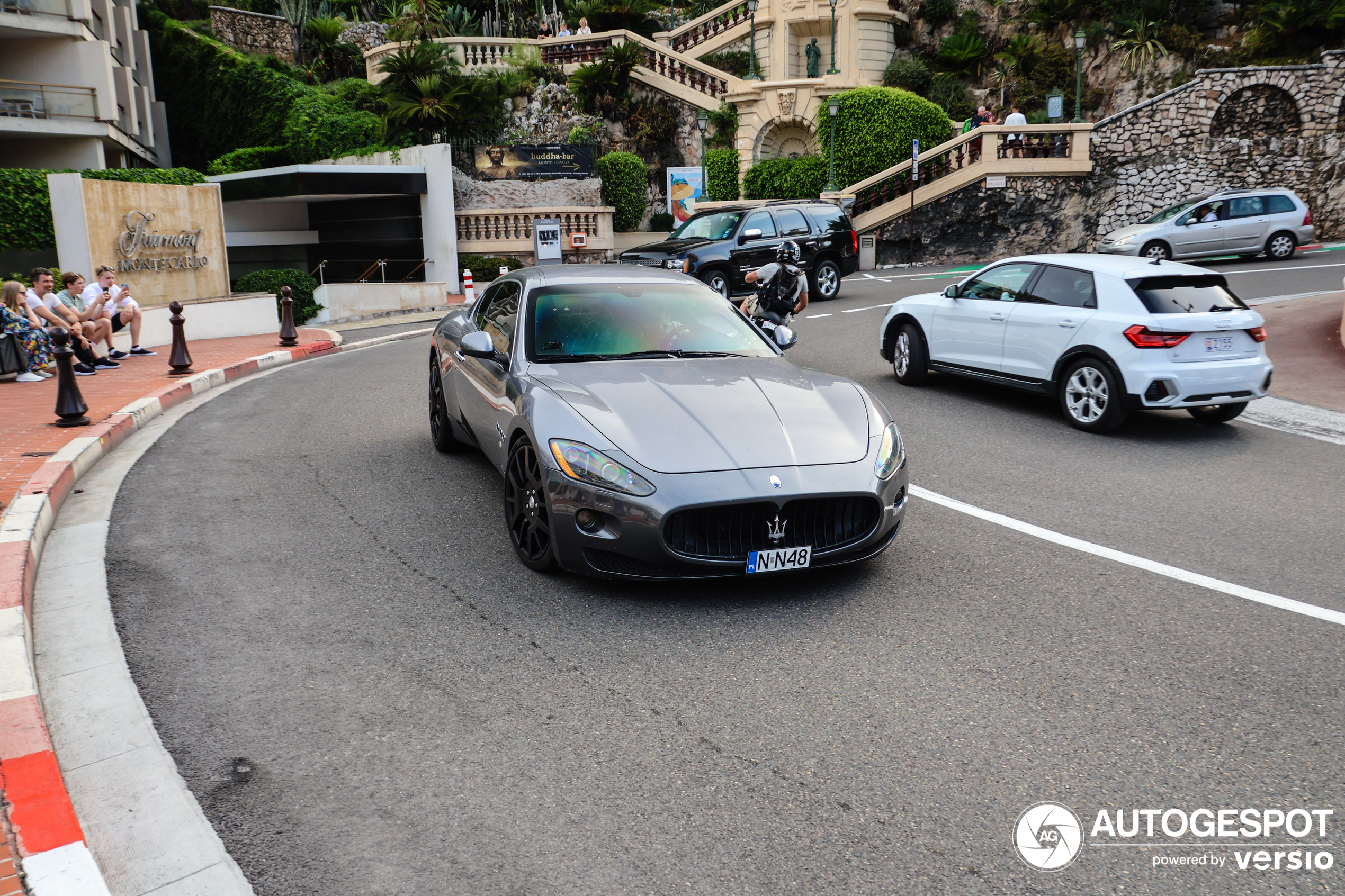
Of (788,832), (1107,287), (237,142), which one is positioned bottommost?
(788,832)

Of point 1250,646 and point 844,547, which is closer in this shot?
point 1250,646

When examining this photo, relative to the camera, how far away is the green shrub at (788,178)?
113ft

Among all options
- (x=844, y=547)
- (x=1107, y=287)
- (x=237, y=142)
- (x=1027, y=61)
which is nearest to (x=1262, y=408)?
(x=1107, y=287)

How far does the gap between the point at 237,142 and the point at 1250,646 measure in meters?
44.1

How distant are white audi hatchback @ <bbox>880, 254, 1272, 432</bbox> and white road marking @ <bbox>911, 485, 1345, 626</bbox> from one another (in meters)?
2.95

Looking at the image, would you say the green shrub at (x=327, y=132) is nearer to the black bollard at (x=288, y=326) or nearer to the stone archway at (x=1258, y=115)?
the black bollard at (x=288, y=326)

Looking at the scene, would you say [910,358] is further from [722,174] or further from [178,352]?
[722,174]

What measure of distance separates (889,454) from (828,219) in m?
16.3

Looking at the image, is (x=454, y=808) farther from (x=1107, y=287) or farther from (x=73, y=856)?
(x=1107, y=287)

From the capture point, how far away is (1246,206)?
24422 mm

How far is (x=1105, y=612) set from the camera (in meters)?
4.98

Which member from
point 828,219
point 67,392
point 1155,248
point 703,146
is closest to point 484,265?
point 703,146

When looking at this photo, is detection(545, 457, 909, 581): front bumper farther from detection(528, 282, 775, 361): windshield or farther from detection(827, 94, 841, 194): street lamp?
detection(827, 94, 841, 194): street lamp

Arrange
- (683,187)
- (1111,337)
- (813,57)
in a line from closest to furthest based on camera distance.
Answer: (1111,337), (683,187), (813,57)
